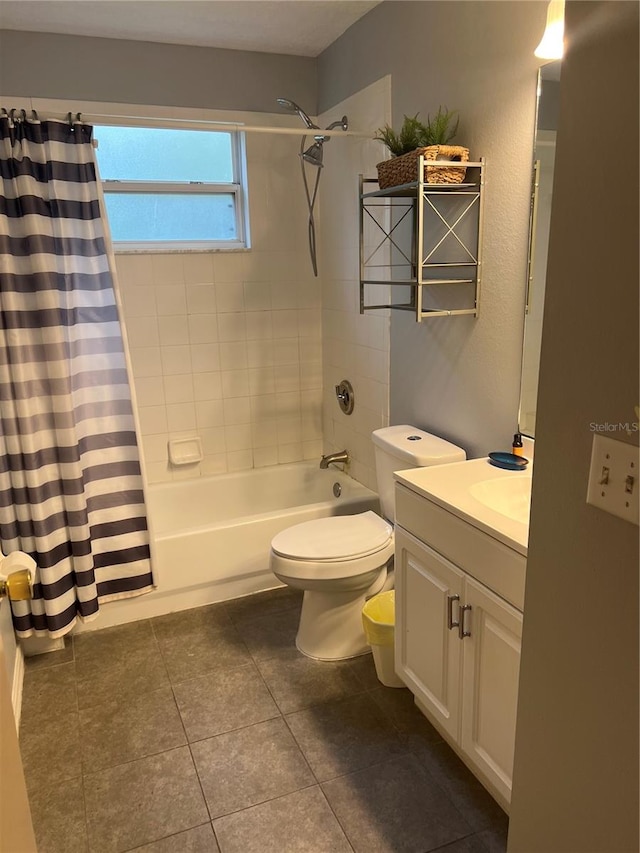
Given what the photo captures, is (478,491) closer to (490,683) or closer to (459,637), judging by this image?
(459,637)

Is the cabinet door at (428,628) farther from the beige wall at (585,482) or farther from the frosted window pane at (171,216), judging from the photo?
the frosted window pane at (171,216)

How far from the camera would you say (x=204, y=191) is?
3.18m

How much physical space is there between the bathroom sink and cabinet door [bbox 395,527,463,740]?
21 cm

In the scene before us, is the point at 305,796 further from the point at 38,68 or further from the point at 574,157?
the point at 38,68

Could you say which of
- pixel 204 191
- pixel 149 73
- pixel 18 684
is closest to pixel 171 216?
pixel 204 191

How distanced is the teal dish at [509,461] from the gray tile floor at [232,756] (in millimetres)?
884

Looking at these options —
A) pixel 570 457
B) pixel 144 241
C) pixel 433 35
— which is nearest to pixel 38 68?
pixel 144 241

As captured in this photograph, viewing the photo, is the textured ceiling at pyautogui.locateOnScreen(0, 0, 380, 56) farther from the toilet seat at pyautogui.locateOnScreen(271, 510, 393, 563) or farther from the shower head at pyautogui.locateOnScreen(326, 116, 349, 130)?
the toilet seat at pyautogui.locateOnScreen(271, 510, 393, 563)

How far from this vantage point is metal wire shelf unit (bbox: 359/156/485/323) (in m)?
2.08

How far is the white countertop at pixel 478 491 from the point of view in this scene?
4.96ft

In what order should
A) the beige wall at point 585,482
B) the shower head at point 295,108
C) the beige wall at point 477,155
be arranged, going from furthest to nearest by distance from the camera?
the shower head at point 295,108 → the beige wall at point 477,155 → the beige wall at point 585,482

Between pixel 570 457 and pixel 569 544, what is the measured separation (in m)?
0.14

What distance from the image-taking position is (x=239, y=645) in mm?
2543

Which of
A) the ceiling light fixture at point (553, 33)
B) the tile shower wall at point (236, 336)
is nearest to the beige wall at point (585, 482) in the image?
the ceiling light fixture at point (553, 33)
